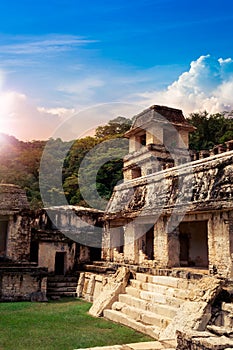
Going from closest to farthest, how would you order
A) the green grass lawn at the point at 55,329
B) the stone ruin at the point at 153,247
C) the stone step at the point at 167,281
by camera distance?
1. the green grass lawn at the point at 55,329
2. the stone ruin at the point at 153,247
3. the stone step at the point at 167,281

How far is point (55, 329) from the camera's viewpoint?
8945 mm

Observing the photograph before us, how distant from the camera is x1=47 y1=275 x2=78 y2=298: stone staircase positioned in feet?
46.7

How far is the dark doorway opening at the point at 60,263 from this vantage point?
17.4 m

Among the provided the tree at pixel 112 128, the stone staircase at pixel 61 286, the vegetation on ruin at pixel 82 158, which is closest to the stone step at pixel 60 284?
the stone staircase at pixel 61 286

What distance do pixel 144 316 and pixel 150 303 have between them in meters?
0.49

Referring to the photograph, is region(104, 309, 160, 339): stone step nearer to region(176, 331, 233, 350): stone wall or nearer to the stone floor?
the stone floor

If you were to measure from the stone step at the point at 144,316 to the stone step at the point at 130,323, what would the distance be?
11 centimetres

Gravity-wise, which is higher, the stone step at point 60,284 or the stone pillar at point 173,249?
the stone pillar at point 173,249

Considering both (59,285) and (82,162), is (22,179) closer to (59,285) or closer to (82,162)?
(82,162)

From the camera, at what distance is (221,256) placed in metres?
9.52

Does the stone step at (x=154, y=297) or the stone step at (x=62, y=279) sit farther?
the stone step at (x=62, y=279)

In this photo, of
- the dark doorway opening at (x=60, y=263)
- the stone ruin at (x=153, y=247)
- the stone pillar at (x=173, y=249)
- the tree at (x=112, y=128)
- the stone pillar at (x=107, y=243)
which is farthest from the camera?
the tree at (x=112, y=128)

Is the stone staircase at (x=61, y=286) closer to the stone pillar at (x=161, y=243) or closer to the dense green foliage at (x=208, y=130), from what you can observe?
the stone pillar at (x=161, y=243)

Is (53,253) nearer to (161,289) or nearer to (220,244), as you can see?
(161,289)
